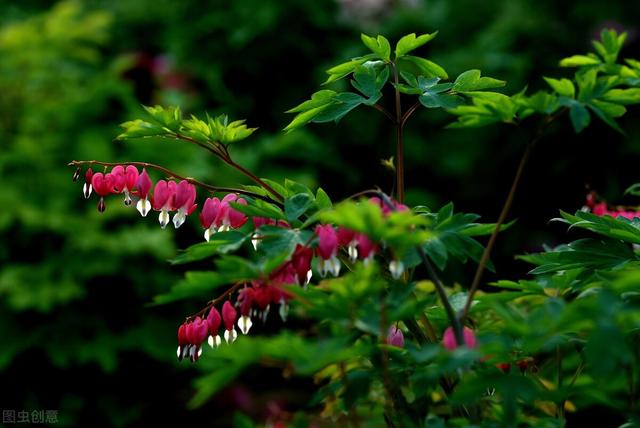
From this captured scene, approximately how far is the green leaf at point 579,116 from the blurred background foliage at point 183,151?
298 cm

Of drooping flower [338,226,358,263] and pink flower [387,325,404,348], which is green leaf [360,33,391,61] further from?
pink flower [387,325,404,348]

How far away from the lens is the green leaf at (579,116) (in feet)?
4.03

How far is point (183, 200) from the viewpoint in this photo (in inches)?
58.1

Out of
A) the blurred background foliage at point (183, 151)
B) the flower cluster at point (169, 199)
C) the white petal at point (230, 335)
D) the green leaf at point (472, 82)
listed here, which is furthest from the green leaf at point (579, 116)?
the blurred background foliage at point (183, 151)

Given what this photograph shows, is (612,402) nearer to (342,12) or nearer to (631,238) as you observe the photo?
(631,238)

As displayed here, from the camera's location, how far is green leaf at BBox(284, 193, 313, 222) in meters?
1.30

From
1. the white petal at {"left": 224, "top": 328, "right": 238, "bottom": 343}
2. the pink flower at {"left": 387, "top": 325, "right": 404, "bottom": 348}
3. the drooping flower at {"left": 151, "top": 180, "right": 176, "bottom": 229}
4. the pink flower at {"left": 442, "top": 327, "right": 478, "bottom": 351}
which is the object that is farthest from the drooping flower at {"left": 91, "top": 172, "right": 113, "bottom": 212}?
the pink flower at {"left": 442, "top": 327, "right": 478, "bottom": 351}

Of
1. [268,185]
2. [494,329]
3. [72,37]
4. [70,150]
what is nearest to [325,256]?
[268,185]

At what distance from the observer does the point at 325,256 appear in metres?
1.23

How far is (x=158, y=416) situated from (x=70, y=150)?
1.71m

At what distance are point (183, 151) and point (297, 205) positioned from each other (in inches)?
138

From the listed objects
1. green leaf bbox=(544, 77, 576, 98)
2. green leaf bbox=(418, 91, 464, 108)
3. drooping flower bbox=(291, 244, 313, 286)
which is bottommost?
drooping flower bbox=(291, 244, 313, 286)

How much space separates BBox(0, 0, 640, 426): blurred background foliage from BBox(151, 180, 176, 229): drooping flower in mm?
2511

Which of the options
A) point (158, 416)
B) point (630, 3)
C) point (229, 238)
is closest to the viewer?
point (229, 238)
